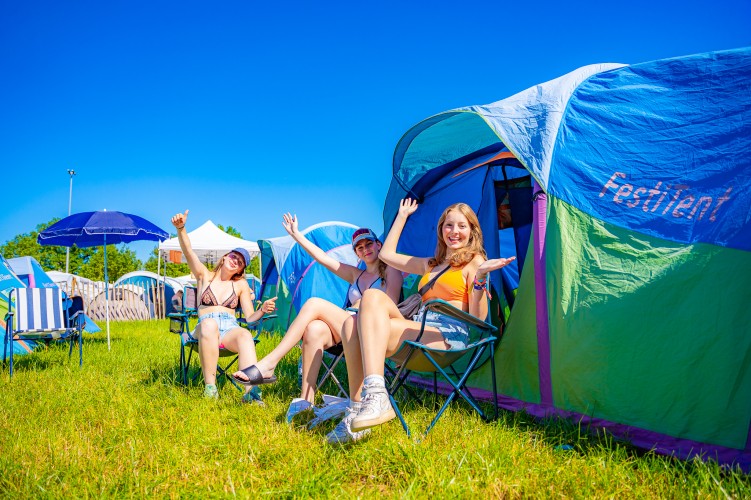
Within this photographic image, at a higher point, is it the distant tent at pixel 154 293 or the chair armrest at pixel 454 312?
the chair armrest at pixel 454 312

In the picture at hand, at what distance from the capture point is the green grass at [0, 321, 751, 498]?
2010 mm

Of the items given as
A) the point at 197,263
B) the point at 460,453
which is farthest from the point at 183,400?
the point at 460,453

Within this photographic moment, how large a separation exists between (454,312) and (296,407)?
1.01m

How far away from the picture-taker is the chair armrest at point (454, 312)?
→ 8.48 ft

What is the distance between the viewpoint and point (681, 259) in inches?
93.0

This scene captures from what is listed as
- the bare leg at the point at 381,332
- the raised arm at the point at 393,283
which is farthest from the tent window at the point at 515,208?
the bare leg at the point at 381,332

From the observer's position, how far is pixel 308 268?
7.24m

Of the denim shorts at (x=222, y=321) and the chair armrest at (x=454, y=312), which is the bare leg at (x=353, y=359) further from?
the denim shorts at (x=222, y=321)

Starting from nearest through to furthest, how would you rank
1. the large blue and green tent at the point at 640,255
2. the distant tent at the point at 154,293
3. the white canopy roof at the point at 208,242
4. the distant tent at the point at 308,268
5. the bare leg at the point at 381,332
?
1. the large blue and green tent at the point at 640,255
2. the bare leg at the point at 381,332
3. the distant tent at the point at 308,268
4. the distant tent at the point at 154,293
5. the white canopy roof at the point at 208,242

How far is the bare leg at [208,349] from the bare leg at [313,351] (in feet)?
A: 2.71

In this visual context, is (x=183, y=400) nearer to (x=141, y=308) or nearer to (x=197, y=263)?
(x=197, y=263)

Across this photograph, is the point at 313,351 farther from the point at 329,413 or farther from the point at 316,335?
the point at 329,413

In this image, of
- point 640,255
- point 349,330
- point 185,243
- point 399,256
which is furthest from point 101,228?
point 640,255

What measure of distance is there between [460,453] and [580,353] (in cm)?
78
